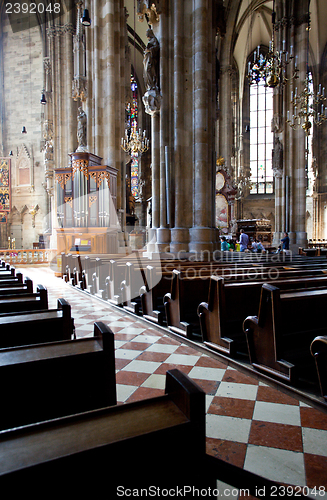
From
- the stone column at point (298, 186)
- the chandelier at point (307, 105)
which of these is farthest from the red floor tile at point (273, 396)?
the stone column at point (298, 186)

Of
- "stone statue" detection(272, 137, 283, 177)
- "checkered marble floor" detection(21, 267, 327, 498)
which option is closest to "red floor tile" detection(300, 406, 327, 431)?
"checkered marble floor" detection(21, 267, 327, 498)

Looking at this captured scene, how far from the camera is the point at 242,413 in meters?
2.12

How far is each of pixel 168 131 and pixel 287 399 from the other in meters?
6.95

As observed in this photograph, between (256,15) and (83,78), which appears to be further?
(256,15)

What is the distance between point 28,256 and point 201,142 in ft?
33.3

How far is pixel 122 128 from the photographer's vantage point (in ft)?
41.8

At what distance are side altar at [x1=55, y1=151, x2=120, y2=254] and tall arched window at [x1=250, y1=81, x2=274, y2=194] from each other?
1766 cm

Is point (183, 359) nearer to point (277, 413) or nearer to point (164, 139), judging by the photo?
point (277, 413)

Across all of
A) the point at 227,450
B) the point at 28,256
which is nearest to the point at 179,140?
the point at 227,450

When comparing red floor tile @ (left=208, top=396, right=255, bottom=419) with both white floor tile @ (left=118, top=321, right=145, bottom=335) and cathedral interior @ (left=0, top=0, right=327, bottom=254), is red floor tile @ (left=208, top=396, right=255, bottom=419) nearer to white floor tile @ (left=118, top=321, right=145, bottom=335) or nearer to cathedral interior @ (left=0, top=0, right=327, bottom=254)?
white floor tile @ (left=118, top=321, right=145, bottom=335)

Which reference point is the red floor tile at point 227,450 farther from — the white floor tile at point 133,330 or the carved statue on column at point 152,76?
the carved statue on column at point 152,76

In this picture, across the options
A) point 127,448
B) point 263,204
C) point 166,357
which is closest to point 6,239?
point 263,204

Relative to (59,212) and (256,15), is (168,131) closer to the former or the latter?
(59,212)

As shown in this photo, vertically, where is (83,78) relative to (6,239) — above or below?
above
